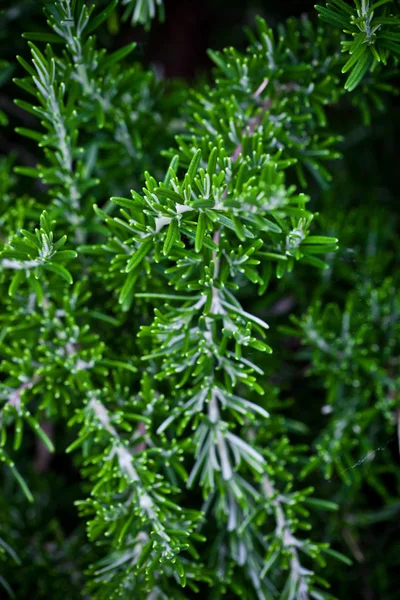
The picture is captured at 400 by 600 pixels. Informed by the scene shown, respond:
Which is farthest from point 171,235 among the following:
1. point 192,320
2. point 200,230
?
point 192,320

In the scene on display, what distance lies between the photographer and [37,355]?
87cm

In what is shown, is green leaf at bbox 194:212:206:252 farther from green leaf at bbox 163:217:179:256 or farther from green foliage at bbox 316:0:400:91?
green foliage at bbox 316:0:400:91

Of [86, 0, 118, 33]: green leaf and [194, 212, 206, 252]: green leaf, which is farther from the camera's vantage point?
[86, 0, 118, 33]: green leaf

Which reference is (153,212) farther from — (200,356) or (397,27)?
(397,27)

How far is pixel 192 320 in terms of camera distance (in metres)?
0.83

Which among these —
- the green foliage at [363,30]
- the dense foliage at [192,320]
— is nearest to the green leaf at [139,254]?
the dense foliage at [192,320]

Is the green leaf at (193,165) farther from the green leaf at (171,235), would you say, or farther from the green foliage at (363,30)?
the green foliage at (363,30)

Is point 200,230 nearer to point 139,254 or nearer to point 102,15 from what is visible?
point 139,254

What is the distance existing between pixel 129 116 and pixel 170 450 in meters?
0.53

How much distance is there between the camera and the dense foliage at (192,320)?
719 millimetres

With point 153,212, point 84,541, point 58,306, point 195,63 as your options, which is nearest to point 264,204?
point 153,212

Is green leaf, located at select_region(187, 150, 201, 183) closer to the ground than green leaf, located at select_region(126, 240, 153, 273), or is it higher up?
higher up

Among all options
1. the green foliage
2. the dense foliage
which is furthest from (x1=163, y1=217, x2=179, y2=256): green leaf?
the green foliage

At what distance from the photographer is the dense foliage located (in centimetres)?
72
